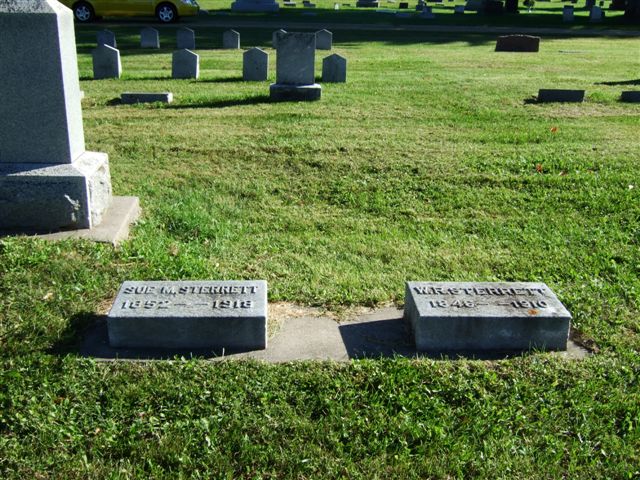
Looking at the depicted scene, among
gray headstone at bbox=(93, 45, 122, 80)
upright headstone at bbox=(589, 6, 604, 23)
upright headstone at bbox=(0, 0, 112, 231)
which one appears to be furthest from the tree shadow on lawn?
upright headstone at bbox=(589, 6, 604, 23)

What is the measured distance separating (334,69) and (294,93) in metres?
2.47

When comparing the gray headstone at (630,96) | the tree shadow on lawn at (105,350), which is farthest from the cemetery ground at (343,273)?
the gray headstone at (630,96)

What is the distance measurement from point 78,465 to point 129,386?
587 millimetres

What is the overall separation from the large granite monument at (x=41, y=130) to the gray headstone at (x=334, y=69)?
8.38 m

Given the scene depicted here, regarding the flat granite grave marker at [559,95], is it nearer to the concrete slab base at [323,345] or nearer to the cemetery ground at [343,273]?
the cemetery ground at [343,273]

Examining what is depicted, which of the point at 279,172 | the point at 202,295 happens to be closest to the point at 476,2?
the point at 279,172

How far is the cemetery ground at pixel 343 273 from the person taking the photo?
10.6ft

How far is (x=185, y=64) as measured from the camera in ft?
45.6

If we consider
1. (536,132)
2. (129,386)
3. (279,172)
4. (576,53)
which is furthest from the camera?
(576,53)

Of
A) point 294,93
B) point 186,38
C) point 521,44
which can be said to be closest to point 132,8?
point 186,38

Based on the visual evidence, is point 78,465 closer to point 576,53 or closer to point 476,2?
point 576,53

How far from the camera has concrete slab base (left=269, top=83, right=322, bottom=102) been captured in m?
11.1

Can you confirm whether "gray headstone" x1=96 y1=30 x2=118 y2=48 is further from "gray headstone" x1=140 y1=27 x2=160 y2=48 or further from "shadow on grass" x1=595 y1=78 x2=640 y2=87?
"shadow on grass" x1=595 y1=78 x2=640 y2=87

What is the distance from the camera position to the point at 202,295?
416 centimetres
